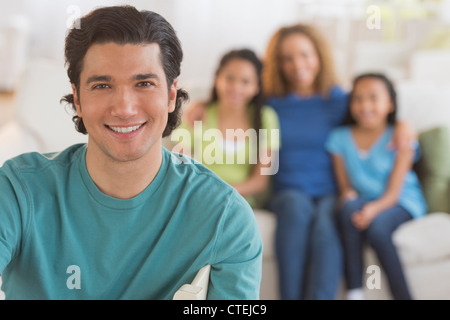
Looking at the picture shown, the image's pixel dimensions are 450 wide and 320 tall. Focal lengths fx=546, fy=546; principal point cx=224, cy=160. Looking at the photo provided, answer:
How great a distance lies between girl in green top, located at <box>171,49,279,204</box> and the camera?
1.07 meters

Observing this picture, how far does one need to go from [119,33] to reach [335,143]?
97 centimetres

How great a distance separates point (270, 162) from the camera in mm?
1252

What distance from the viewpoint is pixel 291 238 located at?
1242 millimetres

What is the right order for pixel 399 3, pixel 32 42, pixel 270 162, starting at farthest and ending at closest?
pixel 399 3 < pixel 32 42 < pixel 270 162

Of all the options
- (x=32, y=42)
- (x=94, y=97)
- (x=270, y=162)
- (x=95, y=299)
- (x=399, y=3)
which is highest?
(x=399, y=3)

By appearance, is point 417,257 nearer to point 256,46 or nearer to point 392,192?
point 392,192

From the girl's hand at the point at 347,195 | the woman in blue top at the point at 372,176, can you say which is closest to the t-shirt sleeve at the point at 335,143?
the woman in blue top at the point at 372,176

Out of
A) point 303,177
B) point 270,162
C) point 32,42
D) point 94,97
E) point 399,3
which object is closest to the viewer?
point 94,97

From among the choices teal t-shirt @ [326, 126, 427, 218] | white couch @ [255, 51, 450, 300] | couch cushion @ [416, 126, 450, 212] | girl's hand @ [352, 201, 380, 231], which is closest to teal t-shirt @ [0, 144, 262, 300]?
white couch @ [255, 51, 450, 300]

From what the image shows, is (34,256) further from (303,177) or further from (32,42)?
(32,42)

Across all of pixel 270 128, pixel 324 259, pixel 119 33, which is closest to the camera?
pixel 119 33

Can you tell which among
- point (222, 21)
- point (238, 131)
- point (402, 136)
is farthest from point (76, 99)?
point (222, 21)
